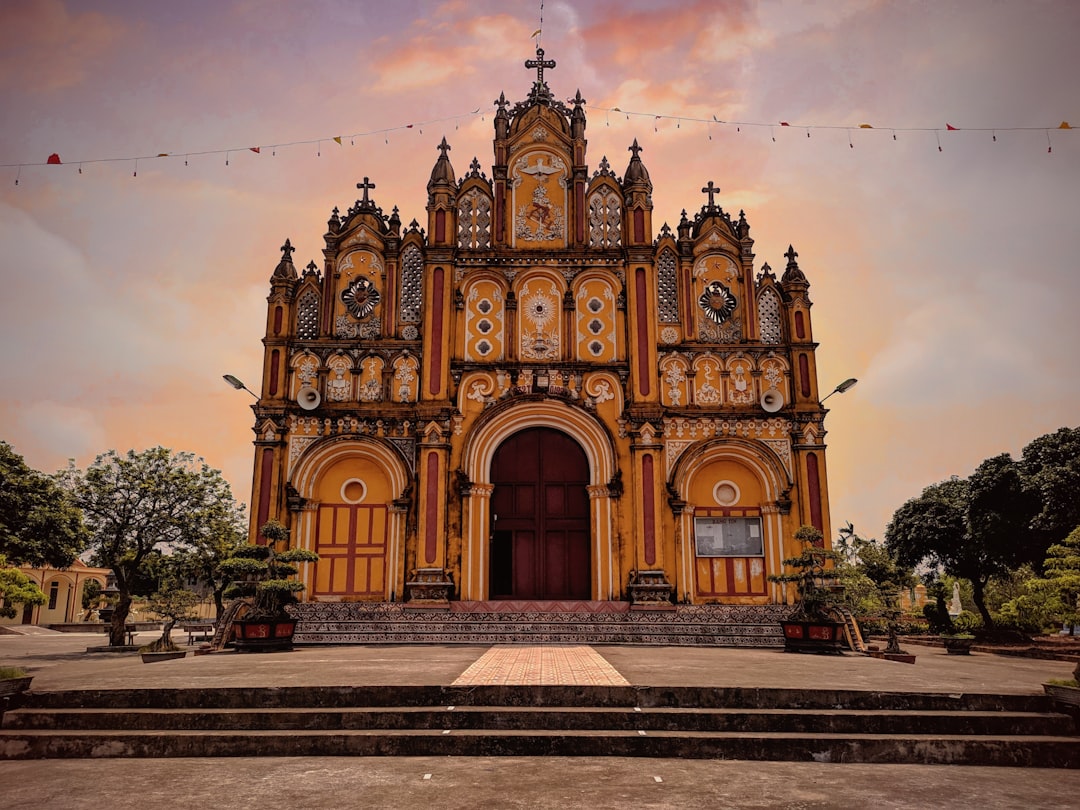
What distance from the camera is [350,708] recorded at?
28.9 feet

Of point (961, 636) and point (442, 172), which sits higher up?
point (442, 172)

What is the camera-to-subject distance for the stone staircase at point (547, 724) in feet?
26.1

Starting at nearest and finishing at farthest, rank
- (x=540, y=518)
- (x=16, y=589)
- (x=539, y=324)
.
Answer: (x=16, y=589)
(x=540, y=518)
(x=539, y=324)

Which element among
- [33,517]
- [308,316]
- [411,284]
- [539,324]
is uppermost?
[411,284]

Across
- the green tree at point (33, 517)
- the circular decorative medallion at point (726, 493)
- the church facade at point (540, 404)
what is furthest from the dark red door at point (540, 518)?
the green tree at point (33, 517)

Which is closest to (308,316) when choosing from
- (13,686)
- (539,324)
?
(539,324)

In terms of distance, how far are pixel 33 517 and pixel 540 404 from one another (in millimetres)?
13641

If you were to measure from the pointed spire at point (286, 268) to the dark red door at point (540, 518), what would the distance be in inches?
320

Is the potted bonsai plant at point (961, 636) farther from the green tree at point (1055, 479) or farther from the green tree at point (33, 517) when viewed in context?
the green tree at point (33, 517)

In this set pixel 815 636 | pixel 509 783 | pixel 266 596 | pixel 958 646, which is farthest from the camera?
pixel 958 646

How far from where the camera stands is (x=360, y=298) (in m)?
23.6

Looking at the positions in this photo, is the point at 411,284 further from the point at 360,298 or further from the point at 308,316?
the point at 308,316

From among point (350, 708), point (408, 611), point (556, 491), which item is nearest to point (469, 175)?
point (556, 491)

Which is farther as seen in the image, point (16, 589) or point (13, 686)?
point (16, 589)
